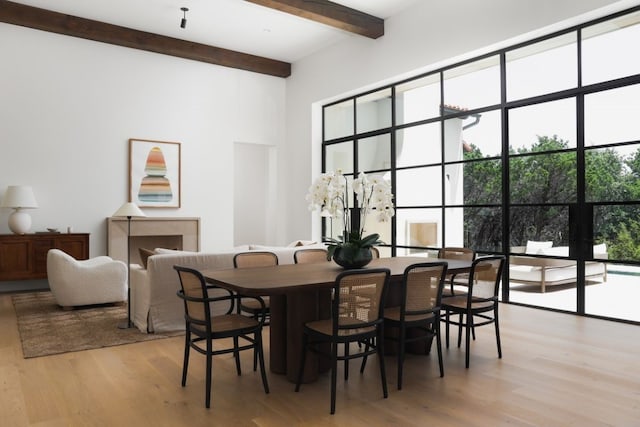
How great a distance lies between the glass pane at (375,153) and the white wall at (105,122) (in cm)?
217

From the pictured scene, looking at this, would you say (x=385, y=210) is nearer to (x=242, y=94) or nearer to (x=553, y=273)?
(x=553, y=273)

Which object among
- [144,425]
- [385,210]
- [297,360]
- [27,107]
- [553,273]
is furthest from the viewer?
[27,107]

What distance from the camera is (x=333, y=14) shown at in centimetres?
661

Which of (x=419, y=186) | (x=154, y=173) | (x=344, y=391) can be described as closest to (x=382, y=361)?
(x=344, y=391)

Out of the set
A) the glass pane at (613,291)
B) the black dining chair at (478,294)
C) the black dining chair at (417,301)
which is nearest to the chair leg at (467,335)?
the black dining chair at (478,294)

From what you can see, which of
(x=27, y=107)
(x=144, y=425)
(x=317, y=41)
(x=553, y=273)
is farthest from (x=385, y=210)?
(x=27, y=107)

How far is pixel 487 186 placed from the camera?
6.07 m

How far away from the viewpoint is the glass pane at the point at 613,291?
471 cm

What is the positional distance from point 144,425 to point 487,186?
4.91m

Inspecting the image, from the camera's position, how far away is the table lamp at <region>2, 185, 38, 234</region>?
21.2 ft

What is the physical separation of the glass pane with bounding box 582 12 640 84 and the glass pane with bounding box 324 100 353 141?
13.1 feet

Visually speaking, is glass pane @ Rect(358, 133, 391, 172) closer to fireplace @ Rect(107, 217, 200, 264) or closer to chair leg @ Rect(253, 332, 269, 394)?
fireplace @ Rect(107, 217, 200, 264)

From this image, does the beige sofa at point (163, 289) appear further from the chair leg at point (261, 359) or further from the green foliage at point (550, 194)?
the green foliage at point (550, 194)

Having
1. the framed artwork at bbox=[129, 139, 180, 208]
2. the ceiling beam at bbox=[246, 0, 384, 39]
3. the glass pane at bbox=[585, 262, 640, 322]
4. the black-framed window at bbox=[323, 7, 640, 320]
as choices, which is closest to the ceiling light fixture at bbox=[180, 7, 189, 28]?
the ceiling beam at bbox=[246, 0, 384, 39]
